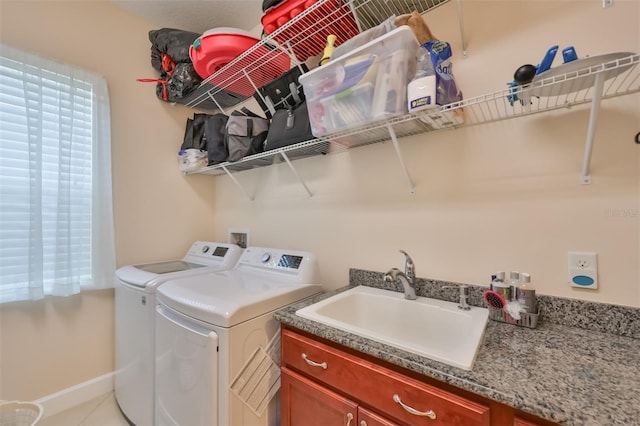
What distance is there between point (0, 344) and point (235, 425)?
1592 mm

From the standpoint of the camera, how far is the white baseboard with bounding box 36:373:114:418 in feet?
5.63

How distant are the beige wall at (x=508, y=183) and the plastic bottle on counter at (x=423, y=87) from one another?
13.8 inches

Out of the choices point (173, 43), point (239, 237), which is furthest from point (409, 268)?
point (173, 43)

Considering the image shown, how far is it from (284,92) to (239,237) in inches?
49.5

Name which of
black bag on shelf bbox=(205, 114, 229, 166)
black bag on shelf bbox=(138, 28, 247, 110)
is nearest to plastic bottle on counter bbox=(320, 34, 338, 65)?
black bag on shelf bbox=(205, 114, 229, 166)

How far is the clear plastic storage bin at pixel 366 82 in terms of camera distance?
103 cm

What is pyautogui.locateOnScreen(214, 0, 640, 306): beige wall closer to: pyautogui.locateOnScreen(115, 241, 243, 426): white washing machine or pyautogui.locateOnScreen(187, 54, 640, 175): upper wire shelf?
pyautogui.locateOnScreen(187, 54, 640, 175): upper wire shelf

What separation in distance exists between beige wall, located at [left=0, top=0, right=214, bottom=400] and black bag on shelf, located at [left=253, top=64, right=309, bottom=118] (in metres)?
1.09

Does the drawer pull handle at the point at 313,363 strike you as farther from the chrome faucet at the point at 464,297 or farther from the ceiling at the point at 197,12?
the ceiling at the point at 197,12

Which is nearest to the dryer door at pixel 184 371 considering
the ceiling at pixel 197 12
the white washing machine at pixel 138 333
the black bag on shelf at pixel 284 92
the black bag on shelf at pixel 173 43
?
the white washing machine at pixel 138 333

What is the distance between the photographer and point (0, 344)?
5.17 ft

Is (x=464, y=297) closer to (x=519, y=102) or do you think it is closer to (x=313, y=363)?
(x=313, y=363)

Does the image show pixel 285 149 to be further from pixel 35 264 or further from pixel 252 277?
pixel 35 264

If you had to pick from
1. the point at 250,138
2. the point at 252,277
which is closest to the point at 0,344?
the point at 252,277
